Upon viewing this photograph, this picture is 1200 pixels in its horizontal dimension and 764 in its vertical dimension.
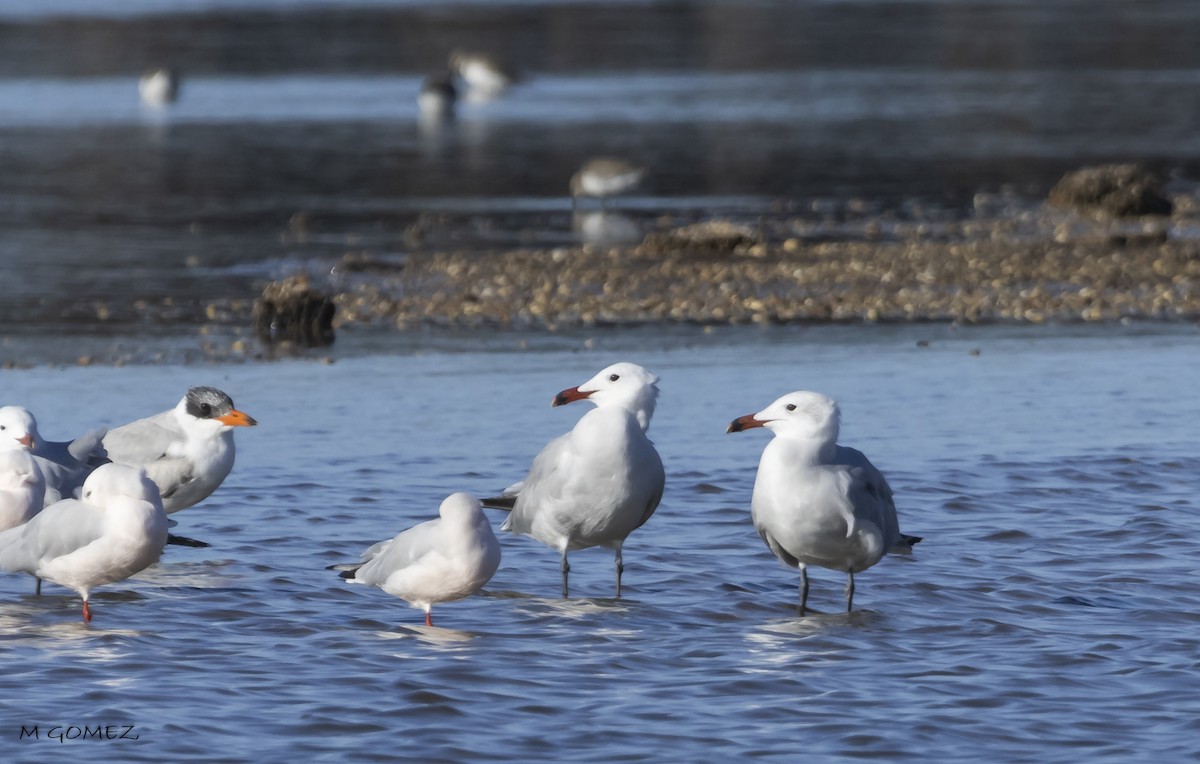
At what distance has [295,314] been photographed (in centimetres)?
1806

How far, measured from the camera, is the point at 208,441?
38.2 feet

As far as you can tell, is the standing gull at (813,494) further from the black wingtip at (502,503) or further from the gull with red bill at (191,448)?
the gull with red bill at (191,448)

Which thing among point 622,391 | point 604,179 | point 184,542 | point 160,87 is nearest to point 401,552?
point 622,391

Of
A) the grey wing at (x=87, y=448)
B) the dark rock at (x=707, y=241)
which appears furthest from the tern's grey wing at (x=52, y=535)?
the dark rock at (x=707, y=241)

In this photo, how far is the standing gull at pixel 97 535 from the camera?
31.8ft

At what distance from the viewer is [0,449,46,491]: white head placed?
1070cm

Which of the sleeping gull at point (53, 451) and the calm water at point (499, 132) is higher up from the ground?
the calm water at point (499, 132)

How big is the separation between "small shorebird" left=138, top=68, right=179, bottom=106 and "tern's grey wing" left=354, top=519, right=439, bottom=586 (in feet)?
128

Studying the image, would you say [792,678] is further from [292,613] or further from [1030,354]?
[1030,354]

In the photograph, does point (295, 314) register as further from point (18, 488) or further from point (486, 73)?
point (486, 73)

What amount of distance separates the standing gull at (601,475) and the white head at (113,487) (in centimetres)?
201
